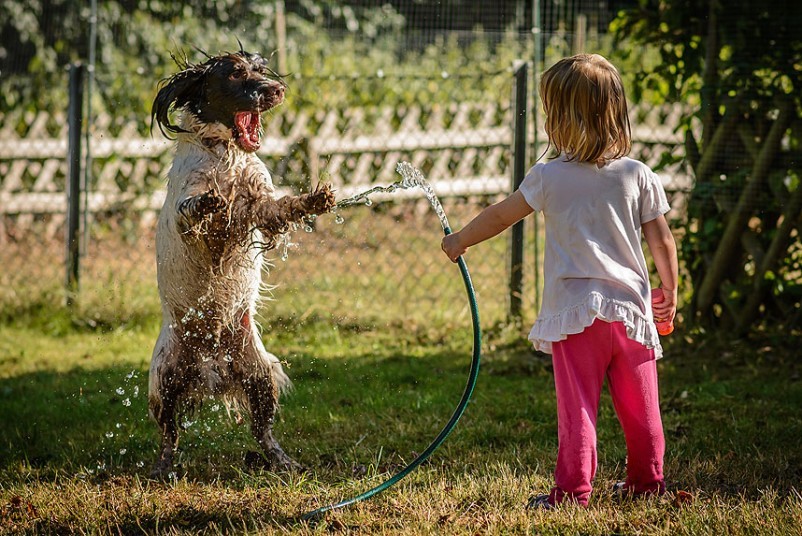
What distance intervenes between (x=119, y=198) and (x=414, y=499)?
5.26m

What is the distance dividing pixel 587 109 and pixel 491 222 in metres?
0.49

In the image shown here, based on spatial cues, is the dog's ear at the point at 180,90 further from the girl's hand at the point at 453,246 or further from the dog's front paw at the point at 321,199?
the girl's hand at the point at 453,246

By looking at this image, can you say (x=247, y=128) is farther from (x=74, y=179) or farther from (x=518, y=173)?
(x=74, y=179)

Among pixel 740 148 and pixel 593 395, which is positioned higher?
pixel 740 148

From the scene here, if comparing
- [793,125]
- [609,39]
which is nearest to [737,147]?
[793,125]

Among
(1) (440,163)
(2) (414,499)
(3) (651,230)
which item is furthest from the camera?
(1) (440,163)

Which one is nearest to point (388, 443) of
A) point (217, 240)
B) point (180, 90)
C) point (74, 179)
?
point (217, 240)

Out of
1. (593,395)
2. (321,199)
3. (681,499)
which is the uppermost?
(321,199)

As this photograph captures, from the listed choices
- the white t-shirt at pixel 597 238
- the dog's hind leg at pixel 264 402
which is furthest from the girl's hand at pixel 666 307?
the dog's hind leg at pixel 264 402

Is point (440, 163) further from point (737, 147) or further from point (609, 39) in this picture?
point (737, 147)

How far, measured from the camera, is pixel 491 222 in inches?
124

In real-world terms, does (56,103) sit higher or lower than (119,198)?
higher

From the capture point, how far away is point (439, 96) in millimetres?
9875

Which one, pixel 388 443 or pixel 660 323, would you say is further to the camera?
pixel 388 443
